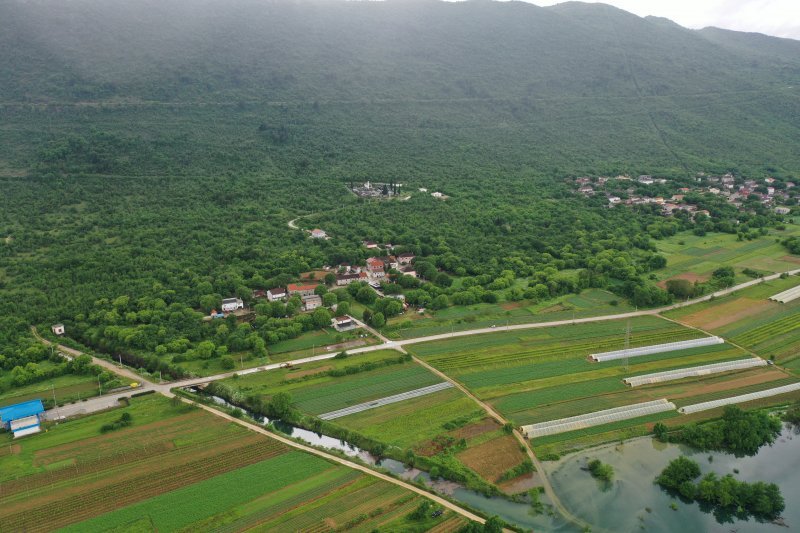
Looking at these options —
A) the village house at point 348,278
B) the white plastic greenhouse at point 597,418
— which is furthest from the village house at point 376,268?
the white plastic greenhouse at point 597,418

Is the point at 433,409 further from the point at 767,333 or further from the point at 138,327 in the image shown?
the point at 767,333

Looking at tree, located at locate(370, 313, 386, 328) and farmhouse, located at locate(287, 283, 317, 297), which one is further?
farmhouse, located at locate(287, 283, 317, 297)

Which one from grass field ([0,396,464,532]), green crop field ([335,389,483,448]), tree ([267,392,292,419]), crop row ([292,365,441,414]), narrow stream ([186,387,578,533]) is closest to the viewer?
grass field ([0,396,464,532])

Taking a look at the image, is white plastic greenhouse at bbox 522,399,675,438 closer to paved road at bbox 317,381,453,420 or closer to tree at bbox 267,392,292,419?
paved road at bbox 317,381,453,420

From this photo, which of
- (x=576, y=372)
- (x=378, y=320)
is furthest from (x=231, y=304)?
(x=576, y=372)

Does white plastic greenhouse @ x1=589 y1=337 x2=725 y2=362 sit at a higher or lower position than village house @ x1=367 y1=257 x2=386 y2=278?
lower

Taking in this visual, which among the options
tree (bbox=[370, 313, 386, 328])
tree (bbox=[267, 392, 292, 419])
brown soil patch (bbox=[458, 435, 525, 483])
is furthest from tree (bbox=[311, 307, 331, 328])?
brown soil patch (bbox=[458, 435, 525, 483])

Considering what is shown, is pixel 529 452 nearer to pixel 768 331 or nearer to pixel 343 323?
Result: pixel 343 323
